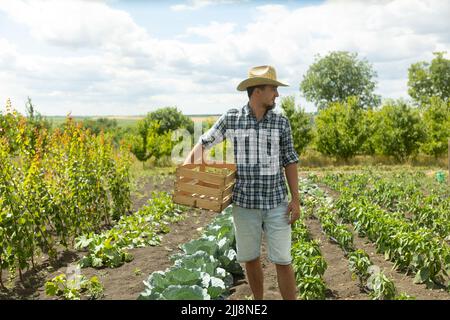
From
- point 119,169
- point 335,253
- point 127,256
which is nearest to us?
point 127,256

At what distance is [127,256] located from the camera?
22.0 ft

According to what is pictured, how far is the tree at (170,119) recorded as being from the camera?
42.1 m

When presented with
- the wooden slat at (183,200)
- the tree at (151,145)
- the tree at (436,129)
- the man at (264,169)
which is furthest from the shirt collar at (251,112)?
the tree at (436,129)

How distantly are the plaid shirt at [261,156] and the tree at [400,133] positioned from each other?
78.4 ft

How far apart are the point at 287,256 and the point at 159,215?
5.39 metres

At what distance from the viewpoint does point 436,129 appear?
2720 cm

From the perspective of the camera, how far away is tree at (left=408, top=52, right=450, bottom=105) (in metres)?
49.0

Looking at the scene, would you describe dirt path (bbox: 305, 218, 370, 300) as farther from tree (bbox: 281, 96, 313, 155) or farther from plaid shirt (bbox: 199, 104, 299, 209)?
tree (bbox: 281, 96, 313, 155)

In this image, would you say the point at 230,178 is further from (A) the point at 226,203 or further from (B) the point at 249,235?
(B) the point at 249,235

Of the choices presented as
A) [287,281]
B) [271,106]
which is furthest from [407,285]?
[271,106]

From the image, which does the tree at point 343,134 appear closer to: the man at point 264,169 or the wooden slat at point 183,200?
the wooden slat at point 183,200

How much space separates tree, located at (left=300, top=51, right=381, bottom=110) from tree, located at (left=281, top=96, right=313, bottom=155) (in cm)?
2278
